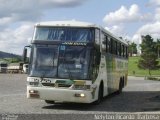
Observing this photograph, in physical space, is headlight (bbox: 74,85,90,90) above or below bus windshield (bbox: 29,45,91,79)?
below

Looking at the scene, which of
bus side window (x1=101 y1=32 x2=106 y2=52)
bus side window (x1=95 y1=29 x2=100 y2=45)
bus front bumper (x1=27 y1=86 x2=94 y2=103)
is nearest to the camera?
bus front bumper (x1=27 y1=86 x2=94 y2=103)

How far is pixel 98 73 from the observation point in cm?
1919

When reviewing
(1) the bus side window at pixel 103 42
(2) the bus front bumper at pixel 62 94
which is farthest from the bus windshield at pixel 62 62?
(1) the bus side window at pixel 103 42

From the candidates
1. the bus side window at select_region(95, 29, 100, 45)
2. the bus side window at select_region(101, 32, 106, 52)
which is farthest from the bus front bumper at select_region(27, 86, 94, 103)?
the bus side window at select_region(101, 32, 106, 52)

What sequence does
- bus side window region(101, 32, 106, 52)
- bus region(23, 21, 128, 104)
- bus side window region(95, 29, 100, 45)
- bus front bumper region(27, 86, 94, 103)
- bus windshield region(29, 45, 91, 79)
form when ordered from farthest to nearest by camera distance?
bus side window region(101, 32, 106, 52) < bus side window region(95, 29, 100, 45) < bus windshield region(29, 45, 91, 79) < bus region(23, 21, 128, 104) < bus front bumper region(27, 86, 94, 103)

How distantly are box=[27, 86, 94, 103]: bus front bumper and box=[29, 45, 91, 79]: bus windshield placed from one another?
53 cm

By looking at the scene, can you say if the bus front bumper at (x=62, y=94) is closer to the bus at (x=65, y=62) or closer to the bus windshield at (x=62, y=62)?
the bus at (x=65, y=62)

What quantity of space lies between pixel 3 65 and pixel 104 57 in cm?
6873

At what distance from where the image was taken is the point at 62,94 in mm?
17516

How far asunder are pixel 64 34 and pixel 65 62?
134cm

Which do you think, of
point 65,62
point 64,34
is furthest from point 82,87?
point 64,34

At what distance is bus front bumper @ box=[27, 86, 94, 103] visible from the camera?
17.5m

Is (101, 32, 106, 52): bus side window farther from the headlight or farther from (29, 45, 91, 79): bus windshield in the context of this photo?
the headlight

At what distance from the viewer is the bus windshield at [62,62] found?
17.8 meters
